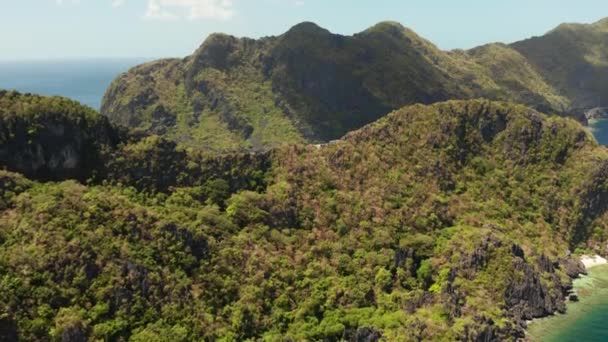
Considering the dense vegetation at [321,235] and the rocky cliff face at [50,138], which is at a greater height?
the rocky cliff face at [50,138]

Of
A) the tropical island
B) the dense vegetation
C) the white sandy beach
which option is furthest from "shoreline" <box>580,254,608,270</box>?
the dense vegetation

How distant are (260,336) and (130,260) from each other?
23499 millimetres

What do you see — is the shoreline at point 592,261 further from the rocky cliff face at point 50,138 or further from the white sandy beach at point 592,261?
the rocky cliff face at point 50,138

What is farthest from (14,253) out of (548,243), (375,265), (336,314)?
(548,243)

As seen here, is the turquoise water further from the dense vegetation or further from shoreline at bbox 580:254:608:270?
shoreline at bbox 580:254:608:270

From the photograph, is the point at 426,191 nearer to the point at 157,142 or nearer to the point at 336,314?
the point at 336,314

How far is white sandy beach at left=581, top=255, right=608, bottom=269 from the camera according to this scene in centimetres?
11606

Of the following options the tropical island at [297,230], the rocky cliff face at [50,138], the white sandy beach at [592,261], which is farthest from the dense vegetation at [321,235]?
the rocky cliff face at [50,138]

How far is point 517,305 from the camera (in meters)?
93.4

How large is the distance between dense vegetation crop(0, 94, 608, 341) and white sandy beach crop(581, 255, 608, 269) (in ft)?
9.91

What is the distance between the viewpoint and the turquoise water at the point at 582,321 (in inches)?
3519

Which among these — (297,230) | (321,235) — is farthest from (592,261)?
(297,230)

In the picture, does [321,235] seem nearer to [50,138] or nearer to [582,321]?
[582,321]

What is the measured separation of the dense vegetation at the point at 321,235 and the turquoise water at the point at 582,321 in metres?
2.85
